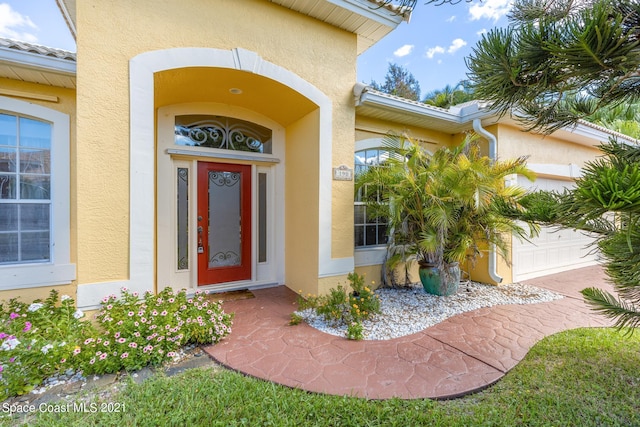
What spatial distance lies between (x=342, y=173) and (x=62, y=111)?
5.07 metres

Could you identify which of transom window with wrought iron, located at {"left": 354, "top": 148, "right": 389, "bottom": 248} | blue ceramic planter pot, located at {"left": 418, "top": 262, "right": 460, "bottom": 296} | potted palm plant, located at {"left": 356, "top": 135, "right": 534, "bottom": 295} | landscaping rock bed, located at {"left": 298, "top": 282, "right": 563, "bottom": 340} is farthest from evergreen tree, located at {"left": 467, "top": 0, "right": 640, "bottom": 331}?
transom window with wrought iron, located at {"left": 354, "top": 148, "right": 389, "bottom": 248}

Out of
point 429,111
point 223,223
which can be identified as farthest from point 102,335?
point 429,111

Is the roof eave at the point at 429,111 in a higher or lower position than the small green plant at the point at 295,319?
higher

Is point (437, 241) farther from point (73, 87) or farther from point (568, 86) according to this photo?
point (73, 87)

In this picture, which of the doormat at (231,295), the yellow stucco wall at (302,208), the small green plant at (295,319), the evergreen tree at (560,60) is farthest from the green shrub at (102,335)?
the evergreen tree at (560,60)

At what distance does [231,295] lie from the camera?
6.25 meters

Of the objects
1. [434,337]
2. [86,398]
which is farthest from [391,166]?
[86,398]

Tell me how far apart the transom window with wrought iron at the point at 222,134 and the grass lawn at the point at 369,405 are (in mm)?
4575

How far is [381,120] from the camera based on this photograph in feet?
23.2

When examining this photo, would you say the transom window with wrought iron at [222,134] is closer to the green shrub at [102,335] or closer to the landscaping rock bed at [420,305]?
the green shrub at [102,335]

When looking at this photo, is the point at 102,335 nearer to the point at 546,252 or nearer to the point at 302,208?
the point at 302,208

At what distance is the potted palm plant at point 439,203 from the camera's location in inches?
216

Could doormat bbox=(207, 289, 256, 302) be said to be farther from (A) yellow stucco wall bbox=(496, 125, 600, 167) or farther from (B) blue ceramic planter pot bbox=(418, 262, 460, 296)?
(A) yellow stucco wall bbox=(496, 125, 600, 167)

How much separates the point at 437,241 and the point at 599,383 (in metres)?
2.87
